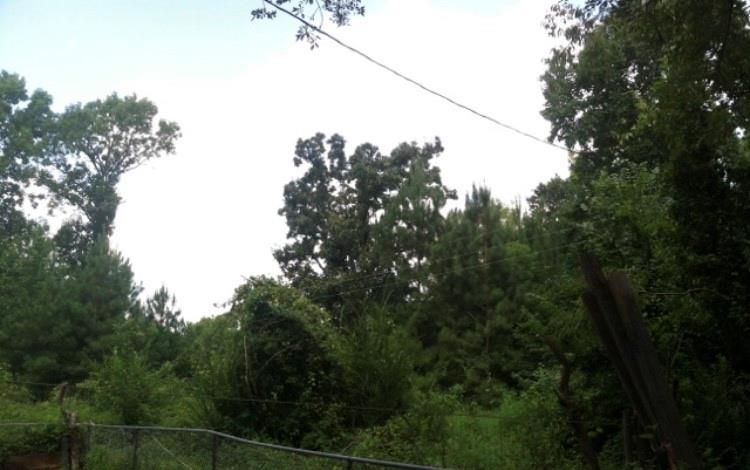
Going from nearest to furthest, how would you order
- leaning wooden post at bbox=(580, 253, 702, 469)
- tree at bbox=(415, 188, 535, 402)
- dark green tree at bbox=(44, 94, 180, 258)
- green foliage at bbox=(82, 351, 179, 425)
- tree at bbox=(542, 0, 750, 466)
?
1. leaning wooden post at bbox=(580, 253, 702, 469)
2. tree at bbox=(542, 0, 750, 466)
3. green foliage at bbox=(82, 351, 179, 425)
4. tree at bbox=(415, 188, 535, 402)
5. dark green tree at bbox=(44, 94, 180, 258)

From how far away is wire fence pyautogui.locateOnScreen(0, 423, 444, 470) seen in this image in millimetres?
7617

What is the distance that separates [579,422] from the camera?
28.0ft

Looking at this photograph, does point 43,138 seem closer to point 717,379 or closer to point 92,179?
point 92,179

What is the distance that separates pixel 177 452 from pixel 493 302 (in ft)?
60.0

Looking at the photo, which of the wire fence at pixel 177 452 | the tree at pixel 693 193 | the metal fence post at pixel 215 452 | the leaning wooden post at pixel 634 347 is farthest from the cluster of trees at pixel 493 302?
the metal fence post at pixel 215 452

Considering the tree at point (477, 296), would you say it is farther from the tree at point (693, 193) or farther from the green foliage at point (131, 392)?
the tree at point (693, 193)

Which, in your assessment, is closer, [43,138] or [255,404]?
[255,404]

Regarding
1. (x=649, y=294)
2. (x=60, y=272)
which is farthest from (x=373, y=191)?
(x=649, y=294)

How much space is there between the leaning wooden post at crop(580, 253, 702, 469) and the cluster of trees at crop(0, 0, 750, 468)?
123 cm

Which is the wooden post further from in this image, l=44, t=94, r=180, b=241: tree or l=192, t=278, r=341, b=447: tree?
l=44, t=94, r=180, b=241: tree

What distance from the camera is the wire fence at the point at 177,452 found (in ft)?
25.0

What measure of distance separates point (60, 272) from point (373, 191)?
56.7 ft

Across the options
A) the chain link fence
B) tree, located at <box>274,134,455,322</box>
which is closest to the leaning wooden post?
the chain link fence

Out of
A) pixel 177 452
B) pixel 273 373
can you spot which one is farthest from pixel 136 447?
pixel 273 373
